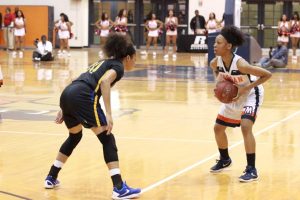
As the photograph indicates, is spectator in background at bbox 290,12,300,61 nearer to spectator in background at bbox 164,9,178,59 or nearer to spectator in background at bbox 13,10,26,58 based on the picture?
spectator in background at bbox 164,9,178,59

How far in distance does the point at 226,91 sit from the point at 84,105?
5.13ft

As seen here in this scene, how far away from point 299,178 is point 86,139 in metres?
3.23

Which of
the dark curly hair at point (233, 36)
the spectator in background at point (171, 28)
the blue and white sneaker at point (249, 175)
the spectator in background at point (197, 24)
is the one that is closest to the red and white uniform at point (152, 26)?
the spectator in background at point (171, 28)

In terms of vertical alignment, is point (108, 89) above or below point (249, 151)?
above

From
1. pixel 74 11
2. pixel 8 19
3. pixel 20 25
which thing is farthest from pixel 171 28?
pixel 8 19

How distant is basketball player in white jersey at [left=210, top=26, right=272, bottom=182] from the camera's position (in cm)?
699

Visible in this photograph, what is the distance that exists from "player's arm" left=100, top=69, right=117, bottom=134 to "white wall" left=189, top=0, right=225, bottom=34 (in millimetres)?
28507

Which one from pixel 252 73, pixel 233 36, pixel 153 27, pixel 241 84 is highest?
pixel 233 36

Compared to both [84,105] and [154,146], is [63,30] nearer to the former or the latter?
[154,146]

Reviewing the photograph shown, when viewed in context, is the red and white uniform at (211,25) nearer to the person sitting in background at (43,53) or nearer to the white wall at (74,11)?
the white wall at (74,11)

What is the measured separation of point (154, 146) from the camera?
8945 mm

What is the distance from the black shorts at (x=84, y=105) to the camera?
6.19m

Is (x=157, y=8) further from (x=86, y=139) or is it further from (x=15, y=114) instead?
(x=86, y=139)

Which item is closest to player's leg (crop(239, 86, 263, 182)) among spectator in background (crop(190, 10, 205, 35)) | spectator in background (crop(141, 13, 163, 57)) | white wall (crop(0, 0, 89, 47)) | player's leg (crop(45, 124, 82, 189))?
player's leg (crop(45, 124, 82, 189))
